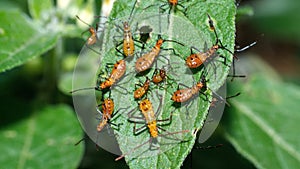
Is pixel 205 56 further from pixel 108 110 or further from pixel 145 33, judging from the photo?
pixel 108 110

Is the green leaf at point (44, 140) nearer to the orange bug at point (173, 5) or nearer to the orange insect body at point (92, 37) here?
the orange insect body at point (92, 37)

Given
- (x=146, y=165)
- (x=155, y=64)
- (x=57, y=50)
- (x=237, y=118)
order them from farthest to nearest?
(x=237, y=118) → (x=57, y=50) → (x=155, y=64) → (x=146, y=165)

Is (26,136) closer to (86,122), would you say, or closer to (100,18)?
(86,122)

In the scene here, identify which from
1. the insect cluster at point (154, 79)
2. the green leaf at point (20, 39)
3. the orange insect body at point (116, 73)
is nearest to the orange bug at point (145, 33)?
the insect cluster at point (154, 79)

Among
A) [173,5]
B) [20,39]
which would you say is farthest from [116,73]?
[20,39]

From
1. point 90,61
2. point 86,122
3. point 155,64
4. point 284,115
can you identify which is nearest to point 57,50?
point 90,61
